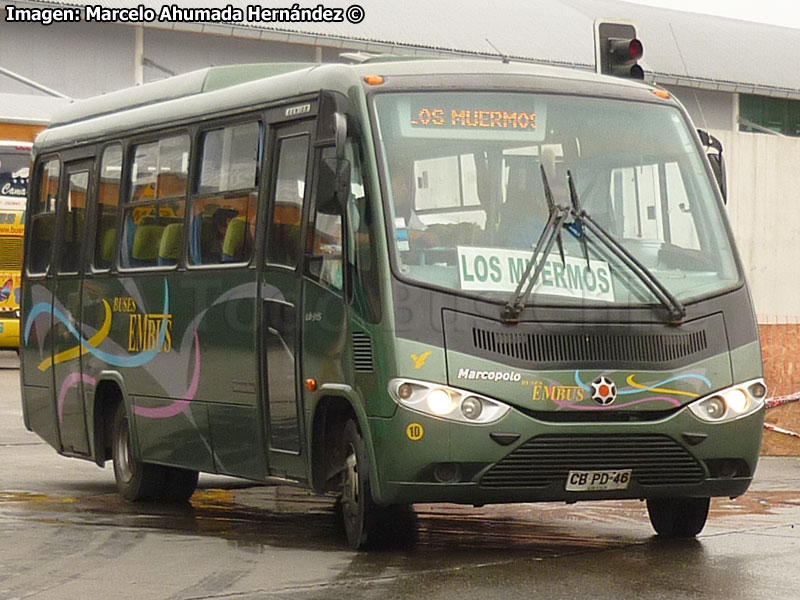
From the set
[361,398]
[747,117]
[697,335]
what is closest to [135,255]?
[361,398]

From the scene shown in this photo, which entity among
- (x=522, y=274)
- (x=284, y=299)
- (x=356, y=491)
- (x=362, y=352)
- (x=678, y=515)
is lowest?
(x=678, y=515)

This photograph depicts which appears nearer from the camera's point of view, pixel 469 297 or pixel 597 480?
pixel 469 297

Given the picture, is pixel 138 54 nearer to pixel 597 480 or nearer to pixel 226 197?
pixel 226 197

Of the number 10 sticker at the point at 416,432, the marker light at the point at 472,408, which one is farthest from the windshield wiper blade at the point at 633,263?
the number 10 sticker at the point at 416,432

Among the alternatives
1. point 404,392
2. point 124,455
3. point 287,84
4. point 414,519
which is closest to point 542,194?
point 404,392

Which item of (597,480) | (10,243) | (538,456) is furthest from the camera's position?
(10,243)

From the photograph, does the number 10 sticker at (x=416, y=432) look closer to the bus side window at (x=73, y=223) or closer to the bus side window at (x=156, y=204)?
the bus side window at (x=156, y=204)

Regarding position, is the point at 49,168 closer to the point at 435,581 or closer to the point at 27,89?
the point at 435,581

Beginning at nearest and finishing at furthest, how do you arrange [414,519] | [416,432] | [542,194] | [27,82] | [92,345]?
[416,432], [542,194], [414,519], [92,345], [27,82]

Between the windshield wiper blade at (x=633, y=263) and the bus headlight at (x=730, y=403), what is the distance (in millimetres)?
467

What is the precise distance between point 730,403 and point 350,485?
7.03 feet

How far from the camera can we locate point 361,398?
Answer: 34.5ft

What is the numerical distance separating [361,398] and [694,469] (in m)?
1.85

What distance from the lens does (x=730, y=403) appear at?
10.8 m
